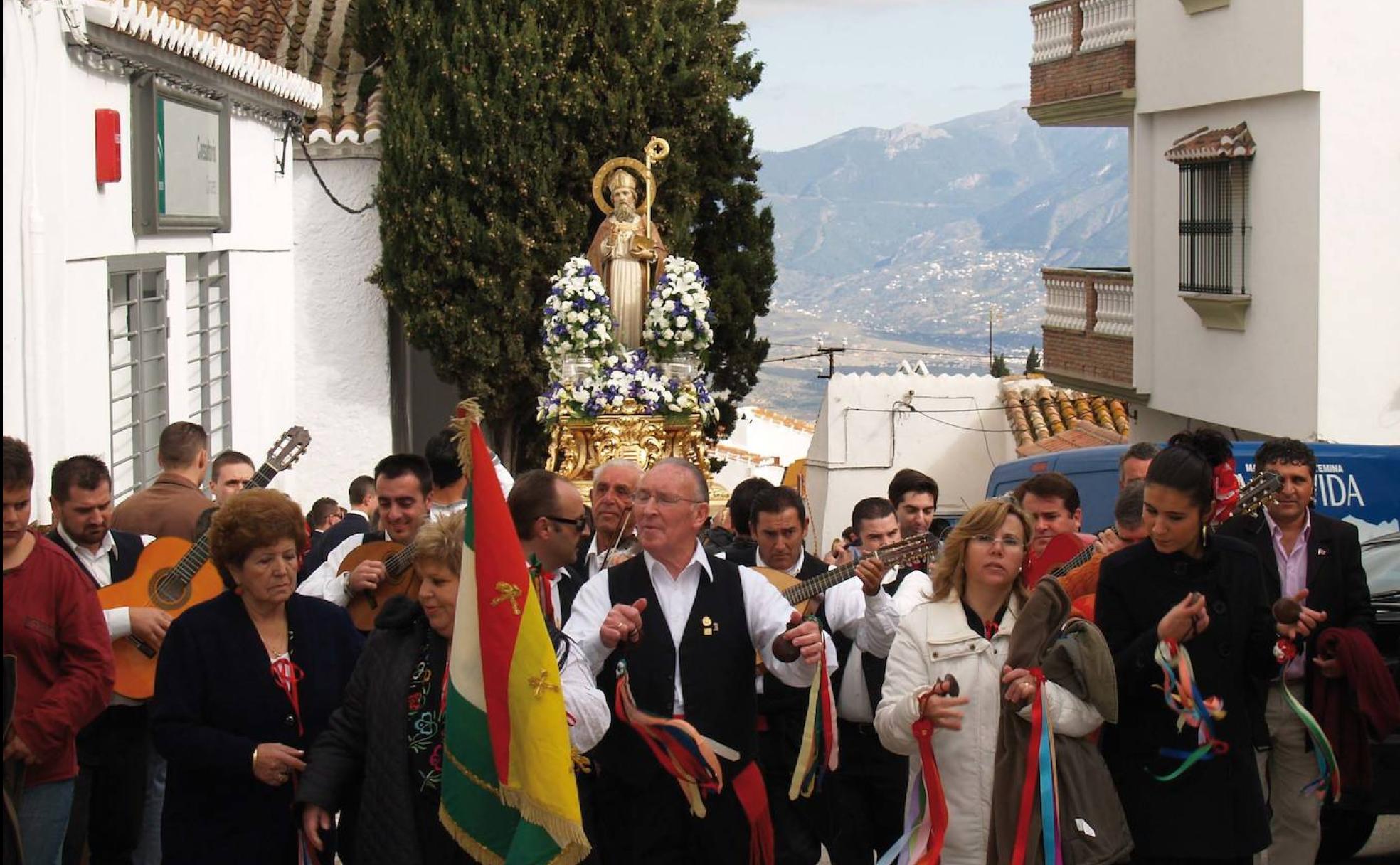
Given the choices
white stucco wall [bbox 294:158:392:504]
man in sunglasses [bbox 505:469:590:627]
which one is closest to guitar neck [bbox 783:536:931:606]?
man in sunglasses [bbox 505:469:590:627]

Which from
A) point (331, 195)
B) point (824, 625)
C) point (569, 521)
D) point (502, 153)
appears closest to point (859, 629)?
point (824, 625)

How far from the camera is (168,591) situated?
298 inches

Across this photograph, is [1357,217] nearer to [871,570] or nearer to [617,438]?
[617,438]

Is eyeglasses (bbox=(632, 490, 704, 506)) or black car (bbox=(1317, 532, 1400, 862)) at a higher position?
eyeglasses (bbox=(632, 490, 704, 506))

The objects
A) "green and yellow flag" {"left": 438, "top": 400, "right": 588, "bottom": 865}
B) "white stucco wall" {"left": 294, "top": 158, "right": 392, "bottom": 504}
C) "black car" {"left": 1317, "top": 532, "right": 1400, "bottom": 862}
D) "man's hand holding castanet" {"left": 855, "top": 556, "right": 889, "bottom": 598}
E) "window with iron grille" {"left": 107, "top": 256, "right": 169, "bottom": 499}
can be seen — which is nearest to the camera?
"green and yellow flag" {"left": 438, "top": 400, "right": 588, "bottom": 865}

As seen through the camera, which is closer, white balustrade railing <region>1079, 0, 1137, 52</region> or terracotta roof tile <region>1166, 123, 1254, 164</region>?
terracotta roof tile <region>1166, 123, 1254, 164</region>

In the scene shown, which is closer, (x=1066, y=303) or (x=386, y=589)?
(x=386, y=589)

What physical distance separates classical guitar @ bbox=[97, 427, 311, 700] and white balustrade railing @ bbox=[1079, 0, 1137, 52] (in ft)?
59.6

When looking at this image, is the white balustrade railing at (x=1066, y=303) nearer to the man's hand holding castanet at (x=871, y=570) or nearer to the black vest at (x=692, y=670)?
the man's hand holding castanet at (x=871, y=570)

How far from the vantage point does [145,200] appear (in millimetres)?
13438

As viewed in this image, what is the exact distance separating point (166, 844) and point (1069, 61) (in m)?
21.1

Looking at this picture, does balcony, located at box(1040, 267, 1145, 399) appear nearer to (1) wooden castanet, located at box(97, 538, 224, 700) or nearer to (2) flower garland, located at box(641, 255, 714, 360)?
(2) flower garland, located at box(641, 255, 714, 360)

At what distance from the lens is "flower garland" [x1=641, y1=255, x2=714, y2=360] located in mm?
Result: 18672

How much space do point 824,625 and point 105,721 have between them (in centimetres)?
268
